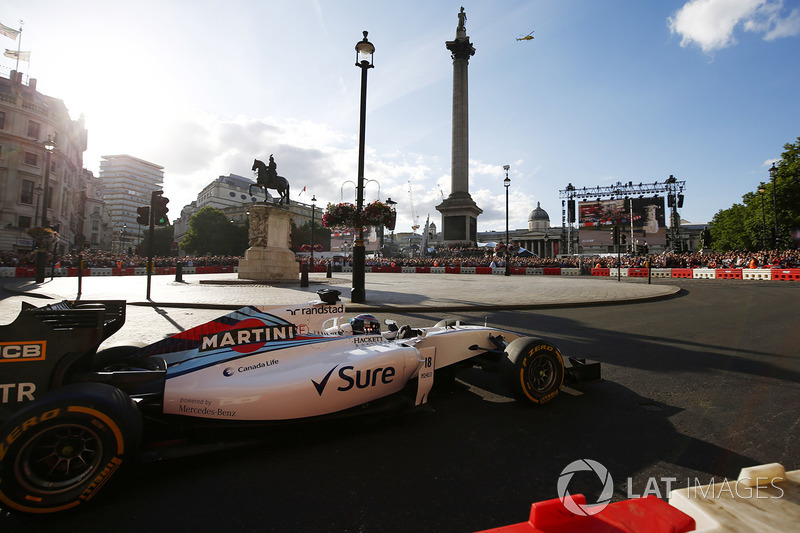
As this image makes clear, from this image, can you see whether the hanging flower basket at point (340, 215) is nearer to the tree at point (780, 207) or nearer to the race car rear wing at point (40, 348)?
the race car rear wing at point (40, 348)

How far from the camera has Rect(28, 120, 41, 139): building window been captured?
46.6 meters

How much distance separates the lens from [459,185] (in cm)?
5309

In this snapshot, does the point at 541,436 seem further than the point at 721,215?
No

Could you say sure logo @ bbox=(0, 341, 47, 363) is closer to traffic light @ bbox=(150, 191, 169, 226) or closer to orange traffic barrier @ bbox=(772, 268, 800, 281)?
traffic light @ bbox=(150, 191, 169, 226)

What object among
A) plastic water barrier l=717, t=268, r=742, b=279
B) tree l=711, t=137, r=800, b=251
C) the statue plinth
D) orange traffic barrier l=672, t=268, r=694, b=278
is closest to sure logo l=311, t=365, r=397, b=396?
the statue plinth

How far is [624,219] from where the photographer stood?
68.9 m

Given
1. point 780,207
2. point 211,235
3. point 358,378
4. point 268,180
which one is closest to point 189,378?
point 358,378

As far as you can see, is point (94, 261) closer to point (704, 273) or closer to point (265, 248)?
point (265, 248)

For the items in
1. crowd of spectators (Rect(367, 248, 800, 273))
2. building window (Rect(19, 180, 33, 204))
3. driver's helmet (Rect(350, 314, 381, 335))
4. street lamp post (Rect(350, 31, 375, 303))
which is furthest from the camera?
building window (Rect(19, 180, 33, 204))

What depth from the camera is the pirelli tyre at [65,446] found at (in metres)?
1.86

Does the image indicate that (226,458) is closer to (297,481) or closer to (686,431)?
(297,481)

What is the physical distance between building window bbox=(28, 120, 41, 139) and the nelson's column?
52.1 metres

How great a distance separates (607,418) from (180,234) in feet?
489

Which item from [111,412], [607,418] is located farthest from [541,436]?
[111,412]
